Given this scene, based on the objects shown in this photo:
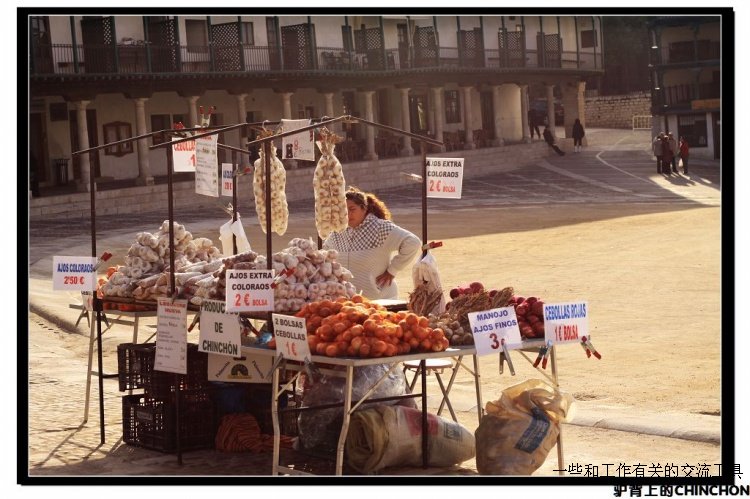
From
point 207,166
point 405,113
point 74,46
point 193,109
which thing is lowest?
point 207,166

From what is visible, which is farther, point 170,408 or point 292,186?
Result: point 292,186

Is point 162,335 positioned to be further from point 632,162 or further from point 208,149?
point 632,162

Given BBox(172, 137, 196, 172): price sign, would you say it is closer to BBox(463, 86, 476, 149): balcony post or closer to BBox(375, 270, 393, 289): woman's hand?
BBox(375, 270, 393, 289): woman's hand

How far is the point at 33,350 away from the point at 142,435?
4990mm

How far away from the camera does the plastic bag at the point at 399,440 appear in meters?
7.64

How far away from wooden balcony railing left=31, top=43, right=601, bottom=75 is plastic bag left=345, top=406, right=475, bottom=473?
26687 millimetres

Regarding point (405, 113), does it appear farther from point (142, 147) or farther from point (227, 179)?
point (227, 179)

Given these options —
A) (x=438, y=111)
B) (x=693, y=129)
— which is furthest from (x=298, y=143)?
(x=693, y=129)

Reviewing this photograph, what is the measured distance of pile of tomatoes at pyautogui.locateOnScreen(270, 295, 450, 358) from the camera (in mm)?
7184

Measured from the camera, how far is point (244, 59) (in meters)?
39.0

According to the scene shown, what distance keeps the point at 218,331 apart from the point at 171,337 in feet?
1.61

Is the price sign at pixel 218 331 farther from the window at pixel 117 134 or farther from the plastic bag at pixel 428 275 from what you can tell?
the window at pixel 117 134

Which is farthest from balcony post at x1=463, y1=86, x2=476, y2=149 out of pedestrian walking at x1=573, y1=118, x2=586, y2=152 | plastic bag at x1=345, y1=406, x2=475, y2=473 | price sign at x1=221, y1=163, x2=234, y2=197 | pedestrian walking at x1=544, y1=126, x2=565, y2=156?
plastic bag at x1=345, y1=406, x2=475, y2=473

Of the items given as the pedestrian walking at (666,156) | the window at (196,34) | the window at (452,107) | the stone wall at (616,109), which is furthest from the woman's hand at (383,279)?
the stone wall at (616,109)
